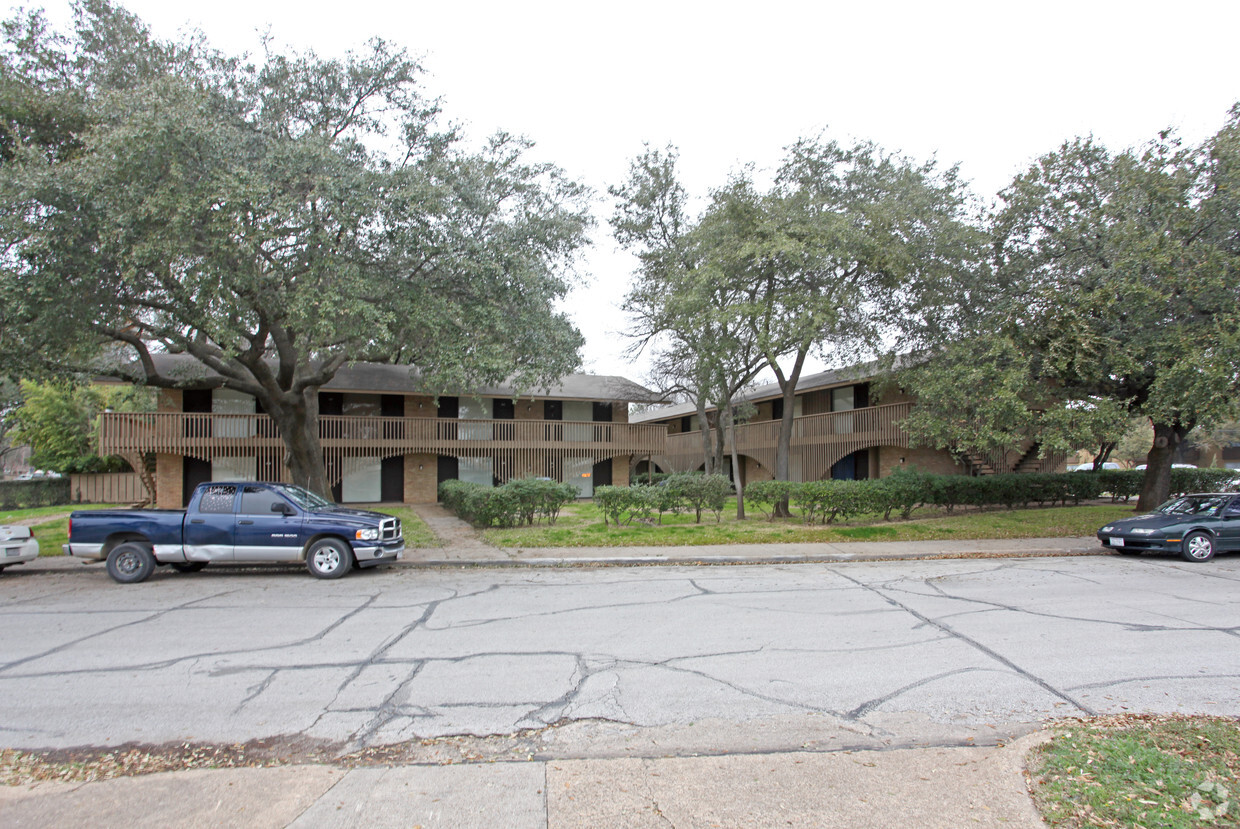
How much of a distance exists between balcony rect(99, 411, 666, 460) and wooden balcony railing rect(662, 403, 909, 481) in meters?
5.16

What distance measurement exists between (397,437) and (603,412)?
28.7 feet

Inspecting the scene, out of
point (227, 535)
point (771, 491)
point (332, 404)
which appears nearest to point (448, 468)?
point (332, 404)

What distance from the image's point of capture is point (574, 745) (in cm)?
456

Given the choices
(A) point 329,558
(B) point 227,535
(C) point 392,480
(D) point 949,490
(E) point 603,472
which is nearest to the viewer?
(B) point 227,535

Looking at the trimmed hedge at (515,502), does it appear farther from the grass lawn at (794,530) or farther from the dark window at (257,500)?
the dark window at (257,500)

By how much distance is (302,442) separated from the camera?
1892 cm

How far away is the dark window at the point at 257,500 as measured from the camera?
449 inches

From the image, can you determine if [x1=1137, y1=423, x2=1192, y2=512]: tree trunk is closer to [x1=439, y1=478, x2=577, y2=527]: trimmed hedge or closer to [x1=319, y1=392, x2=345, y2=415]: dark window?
[x1=439, y1=478, x2=577, y2=527]: trimmed hedge

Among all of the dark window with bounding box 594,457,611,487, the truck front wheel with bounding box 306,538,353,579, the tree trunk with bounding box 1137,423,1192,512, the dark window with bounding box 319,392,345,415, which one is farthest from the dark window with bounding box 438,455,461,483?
the tree trunk with bounding box 1137,423,1192,512

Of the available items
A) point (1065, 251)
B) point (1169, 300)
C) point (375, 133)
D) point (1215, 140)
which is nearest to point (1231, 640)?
point (1169, 300)

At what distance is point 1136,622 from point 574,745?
6.75 metres

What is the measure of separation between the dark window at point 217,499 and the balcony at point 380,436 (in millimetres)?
13590

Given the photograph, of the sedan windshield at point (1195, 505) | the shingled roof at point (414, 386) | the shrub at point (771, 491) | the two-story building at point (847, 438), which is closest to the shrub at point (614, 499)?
the shrub at point (771, 491)

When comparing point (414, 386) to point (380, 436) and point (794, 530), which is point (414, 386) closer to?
point (380, 436)
